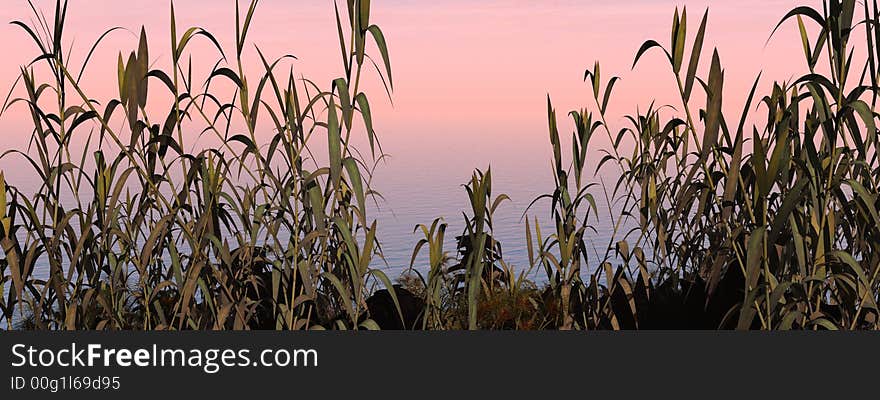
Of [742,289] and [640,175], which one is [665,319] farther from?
[640,175]

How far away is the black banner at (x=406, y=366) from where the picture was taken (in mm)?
2045

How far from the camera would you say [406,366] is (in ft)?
6.84

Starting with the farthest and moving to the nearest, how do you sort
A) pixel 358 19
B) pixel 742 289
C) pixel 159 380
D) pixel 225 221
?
pixel 742 289 → pixel 225 221 → pixel 159 380 → pixel 358 19

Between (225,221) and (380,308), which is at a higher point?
(225,221)

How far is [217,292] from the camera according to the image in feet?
7.54

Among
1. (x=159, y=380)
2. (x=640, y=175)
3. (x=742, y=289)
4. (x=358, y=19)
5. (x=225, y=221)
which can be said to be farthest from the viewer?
(x=640, y=175)

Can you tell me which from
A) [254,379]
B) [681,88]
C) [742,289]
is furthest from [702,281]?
[254,379]

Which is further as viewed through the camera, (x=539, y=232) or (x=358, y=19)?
(x=539, y=232)

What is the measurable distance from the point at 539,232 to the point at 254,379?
909 mm

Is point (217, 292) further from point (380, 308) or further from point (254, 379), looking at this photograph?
point (380, 308)

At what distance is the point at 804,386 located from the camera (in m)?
2.06

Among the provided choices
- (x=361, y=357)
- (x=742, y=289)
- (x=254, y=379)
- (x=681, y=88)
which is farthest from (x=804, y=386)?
(x=254, y=379)

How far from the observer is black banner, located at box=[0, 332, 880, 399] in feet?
6.71

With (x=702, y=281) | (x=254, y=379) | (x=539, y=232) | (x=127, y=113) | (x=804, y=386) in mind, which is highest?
(x=127, y=113)
